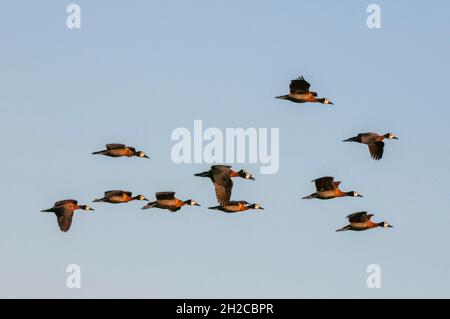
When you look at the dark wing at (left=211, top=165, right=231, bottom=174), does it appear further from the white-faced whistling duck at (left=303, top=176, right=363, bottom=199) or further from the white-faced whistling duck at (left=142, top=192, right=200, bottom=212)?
the white-faced whistling duck at (left=142, top=192, right=200, bottom=212)

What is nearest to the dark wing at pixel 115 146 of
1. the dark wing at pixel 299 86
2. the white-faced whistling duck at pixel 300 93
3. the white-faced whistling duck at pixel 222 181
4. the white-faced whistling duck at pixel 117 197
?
the white-faced whistling duck at pixel 117 197

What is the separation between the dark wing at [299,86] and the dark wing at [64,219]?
39.9 ft

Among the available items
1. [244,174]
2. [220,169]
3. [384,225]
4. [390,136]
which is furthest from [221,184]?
[384,225]

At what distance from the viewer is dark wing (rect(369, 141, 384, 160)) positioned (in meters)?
91.3

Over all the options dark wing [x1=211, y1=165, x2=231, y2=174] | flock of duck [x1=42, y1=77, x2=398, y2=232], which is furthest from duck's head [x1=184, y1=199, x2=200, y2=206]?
dark wing [x1=211, y1=165, x2=231, y2=174]

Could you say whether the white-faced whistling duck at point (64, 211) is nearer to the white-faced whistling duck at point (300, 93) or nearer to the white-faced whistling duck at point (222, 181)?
the white-faced whistling duck at point (222, 181)

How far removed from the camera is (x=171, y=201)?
94688mm

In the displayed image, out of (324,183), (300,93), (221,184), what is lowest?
(324,183)

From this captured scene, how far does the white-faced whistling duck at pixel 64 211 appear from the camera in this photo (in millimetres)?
89812

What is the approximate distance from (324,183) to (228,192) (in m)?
5.40

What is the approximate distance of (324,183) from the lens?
9206 cm

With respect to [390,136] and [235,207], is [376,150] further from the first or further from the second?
[235,207]
